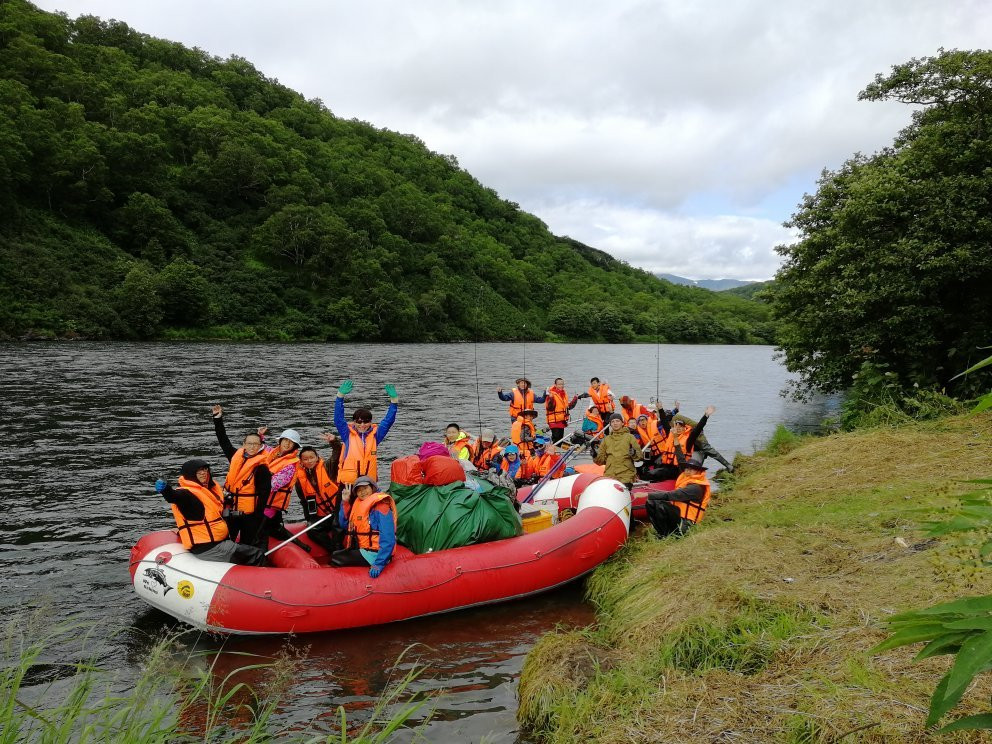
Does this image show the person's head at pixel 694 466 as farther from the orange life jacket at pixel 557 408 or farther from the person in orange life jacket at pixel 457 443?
the orange life jacket at pixel 557 408

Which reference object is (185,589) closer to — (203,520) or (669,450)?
(203,520)

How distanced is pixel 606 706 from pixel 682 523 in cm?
422

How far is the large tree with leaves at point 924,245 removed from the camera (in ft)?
35.0

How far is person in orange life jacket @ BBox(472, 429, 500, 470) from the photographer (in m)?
10.3

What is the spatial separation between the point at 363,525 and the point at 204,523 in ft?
5.43

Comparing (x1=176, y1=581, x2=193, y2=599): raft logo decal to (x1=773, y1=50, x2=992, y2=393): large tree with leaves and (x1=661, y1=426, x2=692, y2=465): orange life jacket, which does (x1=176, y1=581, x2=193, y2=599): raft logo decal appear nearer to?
(x1=661, y1=426, x2=692, y2=465): orange life jacket

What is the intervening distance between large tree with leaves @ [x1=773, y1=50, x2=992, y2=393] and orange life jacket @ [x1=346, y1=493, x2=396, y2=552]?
9258mm

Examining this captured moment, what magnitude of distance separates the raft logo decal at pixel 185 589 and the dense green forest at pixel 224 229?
20.1 meters

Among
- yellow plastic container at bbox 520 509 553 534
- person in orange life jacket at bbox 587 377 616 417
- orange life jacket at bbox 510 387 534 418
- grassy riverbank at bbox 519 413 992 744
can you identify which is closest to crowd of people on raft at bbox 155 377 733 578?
yellow plastic container at bbox 520 509 553 534

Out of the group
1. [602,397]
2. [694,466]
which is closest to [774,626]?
[694,466]

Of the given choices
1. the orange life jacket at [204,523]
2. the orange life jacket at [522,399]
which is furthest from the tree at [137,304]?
the orange life jacket at [204,523]

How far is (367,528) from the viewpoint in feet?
22.8

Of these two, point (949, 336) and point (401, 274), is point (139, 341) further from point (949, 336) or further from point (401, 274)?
point (949, 336)

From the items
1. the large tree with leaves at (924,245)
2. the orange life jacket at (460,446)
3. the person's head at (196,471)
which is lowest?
the orange life jacket at (460,446)
